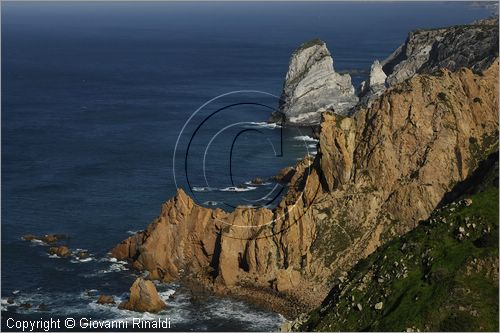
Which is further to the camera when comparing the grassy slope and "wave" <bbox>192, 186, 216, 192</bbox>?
"wave" <bbox>192, 186, 216, 192</bbox>

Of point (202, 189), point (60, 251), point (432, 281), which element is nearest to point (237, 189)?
point (202, 189)

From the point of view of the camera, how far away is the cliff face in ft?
344

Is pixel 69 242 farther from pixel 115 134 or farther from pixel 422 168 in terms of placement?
pixel 115 134

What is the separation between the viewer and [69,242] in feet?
390

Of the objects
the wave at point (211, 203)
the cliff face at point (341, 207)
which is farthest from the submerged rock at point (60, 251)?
the wave at point (211, 203)

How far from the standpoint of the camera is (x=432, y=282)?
232 ft

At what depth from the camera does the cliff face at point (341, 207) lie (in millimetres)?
104875

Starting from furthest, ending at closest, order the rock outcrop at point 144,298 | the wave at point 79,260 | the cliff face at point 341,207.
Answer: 1. the wave at point 79,260
2. the cliff face at point 341,207
3. the rock outcrop at point 144,298

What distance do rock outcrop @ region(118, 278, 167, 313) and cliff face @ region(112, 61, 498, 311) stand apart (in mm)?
7861

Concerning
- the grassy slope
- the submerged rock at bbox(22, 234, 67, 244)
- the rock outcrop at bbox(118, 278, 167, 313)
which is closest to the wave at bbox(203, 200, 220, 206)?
the submerged rock at bbox(22, 234, 67, 244)

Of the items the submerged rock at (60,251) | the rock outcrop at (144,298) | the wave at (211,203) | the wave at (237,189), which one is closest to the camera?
the rock outcrop at (144,298)

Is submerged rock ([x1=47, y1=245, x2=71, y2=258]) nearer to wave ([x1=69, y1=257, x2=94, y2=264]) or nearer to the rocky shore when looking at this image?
wave ([x1=69, y1=257, x2=94, y2=264])

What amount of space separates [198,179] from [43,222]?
101 feet

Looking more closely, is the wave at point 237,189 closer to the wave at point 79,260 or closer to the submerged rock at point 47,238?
the submerged rock at point 47,238
